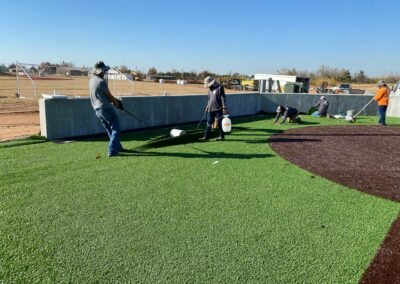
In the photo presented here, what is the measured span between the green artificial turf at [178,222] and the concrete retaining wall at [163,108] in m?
1.81

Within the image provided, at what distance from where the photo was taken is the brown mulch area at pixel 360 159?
117 inches

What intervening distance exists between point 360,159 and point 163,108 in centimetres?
588

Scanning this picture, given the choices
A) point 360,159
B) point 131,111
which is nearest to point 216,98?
point 131,111

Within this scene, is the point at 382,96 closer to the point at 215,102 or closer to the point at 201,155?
the point at 215,102

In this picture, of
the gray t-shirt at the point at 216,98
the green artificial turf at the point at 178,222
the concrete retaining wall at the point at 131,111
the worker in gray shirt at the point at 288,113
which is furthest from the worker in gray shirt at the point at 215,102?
the worker in gray shirt at the point at 288,113

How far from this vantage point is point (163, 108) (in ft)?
33.3

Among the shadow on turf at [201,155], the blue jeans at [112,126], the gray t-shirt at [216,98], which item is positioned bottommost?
the shadow on turf at [201,155]

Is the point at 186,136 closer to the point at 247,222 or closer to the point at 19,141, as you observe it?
the point at 19,141

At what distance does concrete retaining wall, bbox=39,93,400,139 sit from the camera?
7473 millimetres

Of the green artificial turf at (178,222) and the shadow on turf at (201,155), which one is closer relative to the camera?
the green artificial turf at (178,222)

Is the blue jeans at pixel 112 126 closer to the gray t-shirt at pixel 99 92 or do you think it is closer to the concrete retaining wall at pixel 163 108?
the gray t-shirt at pixel 99 92

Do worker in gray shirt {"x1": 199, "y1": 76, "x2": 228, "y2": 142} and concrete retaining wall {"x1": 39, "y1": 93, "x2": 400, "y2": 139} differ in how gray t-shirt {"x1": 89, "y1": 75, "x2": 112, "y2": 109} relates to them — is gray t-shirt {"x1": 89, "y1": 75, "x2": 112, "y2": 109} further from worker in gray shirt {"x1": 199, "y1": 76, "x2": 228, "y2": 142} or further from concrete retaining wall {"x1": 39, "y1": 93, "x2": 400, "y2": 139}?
worker in gray shirt {"x1": 199, "y1": 76, "x2": 228, "y2": 142}

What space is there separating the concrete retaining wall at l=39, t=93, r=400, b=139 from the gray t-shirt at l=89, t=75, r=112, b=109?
197 centimetres

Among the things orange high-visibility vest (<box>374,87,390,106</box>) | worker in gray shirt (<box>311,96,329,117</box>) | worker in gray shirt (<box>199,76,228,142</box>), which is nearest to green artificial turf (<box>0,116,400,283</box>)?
worker in gray shirt (<box>199,76,228,142</box>)
